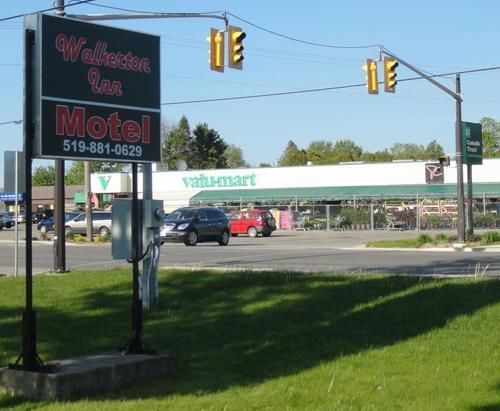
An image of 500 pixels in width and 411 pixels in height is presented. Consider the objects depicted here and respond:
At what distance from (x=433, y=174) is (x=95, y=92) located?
53591 mm

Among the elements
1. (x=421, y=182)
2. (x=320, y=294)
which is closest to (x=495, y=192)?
(x=421, y=182)

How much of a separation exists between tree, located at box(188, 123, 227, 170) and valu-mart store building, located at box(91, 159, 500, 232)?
188 ft

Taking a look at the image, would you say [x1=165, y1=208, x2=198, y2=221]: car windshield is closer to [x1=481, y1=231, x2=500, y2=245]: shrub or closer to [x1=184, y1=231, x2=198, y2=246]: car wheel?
[x1=184, y1=231, x2=198, y2=246]: car wheel

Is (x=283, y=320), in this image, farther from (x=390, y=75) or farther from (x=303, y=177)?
(x=303, y=177)

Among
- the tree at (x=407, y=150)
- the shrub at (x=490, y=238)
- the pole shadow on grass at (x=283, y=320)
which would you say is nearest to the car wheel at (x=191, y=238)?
the shrub at (x=490, y=238)

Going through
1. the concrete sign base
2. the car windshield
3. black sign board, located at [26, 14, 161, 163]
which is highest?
black sign board, located at [26, 14, 161, 163]

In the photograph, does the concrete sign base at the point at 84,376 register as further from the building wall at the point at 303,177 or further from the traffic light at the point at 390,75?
the building wall at the point at 303,177

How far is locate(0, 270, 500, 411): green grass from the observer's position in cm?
696

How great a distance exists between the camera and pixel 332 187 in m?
63.8

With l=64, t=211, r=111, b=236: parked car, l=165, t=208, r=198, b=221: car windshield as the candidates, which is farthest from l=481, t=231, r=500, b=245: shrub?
l=64, t=211, r=111, b=236: parked car

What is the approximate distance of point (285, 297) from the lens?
11.7 metres

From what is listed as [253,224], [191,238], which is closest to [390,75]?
[191,238]

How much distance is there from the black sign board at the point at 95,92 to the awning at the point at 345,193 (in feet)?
163

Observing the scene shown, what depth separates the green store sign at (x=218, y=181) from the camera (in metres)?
67.9
